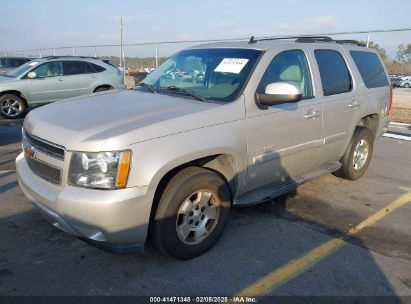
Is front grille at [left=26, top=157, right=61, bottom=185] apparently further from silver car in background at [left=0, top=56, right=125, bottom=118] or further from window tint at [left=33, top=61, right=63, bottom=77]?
window tint at [left=33, top=61, right=63, bottom=77]

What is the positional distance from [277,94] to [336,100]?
4.61 ft

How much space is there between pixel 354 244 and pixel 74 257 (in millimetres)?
2660

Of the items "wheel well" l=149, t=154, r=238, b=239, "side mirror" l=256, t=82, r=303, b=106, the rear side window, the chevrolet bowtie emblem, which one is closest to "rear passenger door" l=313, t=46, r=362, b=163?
the rear side window

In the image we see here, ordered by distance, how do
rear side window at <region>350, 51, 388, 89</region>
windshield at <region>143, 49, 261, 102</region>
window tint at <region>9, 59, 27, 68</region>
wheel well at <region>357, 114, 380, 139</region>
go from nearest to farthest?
windshield at <region>143, 49, 261, 102</region>, rear side window at <region>350, 51, 388, 89</region>, wheel well at <region>357, 114, 380, 139</region>, window tint at <region>9, 59, 27, 68</region>

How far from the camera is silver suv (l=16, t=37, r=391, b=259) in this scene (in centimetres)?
292

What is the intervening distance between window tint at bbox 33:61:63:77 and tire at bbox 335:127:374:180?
9.35 meters

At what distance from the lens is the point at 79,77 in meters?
12.3

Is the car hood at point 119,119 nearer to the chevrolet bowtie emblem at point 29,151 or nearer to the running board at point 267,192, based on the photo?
the chevrolet bowtie emblem at point 29,151

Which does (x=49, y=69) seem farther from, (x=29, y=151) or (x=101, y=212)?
(x=101, y=212)

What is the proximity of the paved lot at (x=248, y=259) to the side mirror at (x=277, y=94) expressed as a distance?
4.49ft

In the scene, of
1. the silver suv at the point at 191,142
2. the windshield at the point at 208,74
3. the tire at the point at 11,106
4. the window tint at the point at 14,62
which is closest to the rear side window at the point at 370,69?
the silver suv at the point at 191,142

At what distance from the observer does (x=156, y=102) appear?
370 cm

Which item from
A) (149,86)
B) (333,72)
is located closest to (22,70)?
(149,86)

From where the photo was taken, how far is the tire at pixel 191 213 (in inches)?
126
